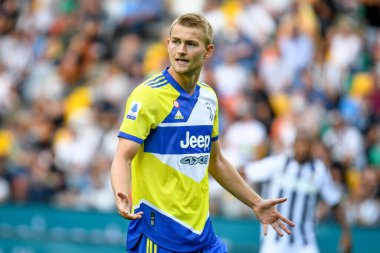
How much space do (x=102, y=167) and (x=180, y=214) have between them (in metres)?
7.39

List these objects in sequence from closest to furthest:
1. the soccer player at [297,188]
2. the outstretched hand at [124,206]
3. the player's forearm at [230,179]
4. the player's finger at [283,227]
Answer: the outstretched hand at [124,206], the player's finger at [283,227], the player's forearm at [230,179], the soccer player at [297,188]

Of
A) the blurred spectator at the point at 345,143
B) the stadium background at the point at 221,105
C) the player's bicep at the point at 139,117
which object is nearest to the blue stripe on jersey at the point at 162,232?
the player's bicep at the point at 139,117

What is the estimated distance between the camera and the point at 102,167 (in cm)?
1320

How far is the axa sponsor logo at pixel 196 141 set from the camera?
5.91 metres

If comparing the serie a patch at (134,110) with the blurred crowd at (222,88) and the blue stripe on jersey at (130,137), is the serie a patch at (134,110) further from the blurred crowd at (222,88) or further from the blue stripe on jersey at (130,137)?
the blurred crowd at (222,88)

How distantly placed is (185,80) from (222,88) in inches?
293

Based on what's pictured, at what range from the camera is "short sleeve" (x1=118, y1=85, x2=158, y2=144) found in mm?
5645

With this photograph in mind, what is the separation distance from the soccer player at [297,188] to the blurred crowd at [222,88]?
1684mm

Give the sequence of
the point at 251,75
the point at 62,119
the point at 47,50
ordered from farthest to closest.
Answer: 1. the point at 47,50
2. the point at 62,119
3. the point at 251,75

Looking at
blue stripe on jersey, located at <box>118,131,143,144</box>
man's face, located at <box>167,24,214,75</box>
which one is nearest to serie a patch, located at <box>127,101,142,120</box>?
blue stripe on jersey, located at <box>118,131,143,144</box>

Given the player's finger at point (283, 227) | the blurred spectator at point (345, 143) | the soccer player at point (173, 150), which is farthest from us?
the blurred spectator at point (345, 143)

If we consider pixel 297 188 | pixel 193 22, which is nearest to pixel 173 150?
pixel 193 22

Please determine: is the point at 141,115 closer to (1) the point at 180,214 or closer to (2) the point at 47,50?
(1) the point at 180,214

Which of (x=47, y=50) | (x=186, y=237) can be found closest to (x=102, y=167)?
(x=47, y=50)
